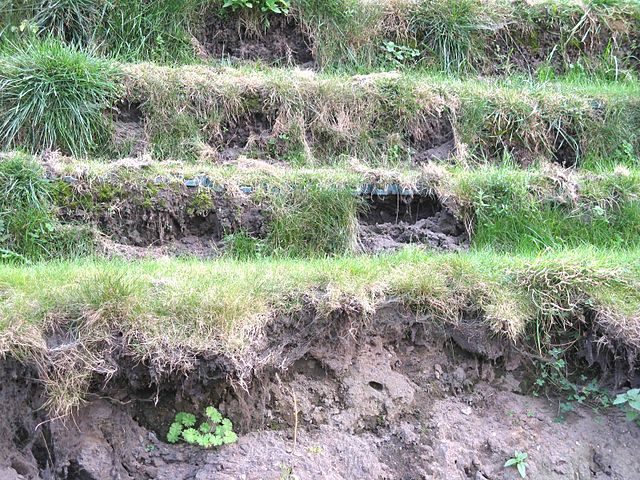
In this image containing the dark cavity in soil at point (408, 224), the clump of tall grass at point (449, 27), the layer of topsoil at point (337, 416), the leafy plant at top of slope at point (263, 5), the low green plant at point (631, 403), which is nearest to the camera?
the layer of topsoil at point (337, 416)

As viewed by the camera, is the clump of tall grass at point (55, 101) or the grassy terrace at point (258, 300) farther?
the clump of tall grass at point (55, 101)

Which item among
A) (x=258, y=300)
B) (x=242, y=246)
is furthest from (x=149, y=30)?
(x=258, y=300)

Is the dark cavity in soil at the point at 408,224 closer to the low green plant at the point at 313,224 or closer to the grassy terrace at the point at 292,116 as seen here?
the low green plant at the point at 313,224

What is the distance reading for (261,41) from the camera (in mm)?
6738

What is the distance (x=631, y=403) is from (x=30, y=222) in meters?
3.73

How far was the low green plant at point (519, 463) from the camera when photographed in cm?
339

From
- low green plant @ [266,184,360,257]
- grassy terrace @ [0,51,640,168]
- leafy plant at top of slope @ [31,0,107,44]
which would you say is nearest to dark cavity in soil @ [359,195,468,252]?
low green plant @ [266,184,360,257]

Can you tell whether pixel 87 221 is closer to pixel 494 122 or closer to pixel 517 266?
pixel 517 266

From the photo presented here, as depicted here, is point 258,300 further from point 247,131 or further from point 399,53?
point 399,53

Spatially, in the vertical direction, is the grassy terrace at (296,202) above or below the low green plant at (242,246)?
above

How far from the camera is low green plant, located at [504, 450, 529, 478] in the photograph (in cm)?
339

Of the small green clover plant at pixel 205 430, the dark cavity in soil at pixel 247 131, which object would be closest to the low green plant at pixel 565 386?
the small green clover plant at pixel 205 430

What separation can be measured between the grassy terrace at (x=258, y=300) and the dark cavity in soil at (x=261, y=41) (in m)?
3.07

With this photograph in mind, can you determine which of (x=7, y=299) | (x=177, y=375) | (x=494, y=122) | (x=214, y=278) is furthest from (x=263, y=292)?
(x=494, y=122)
